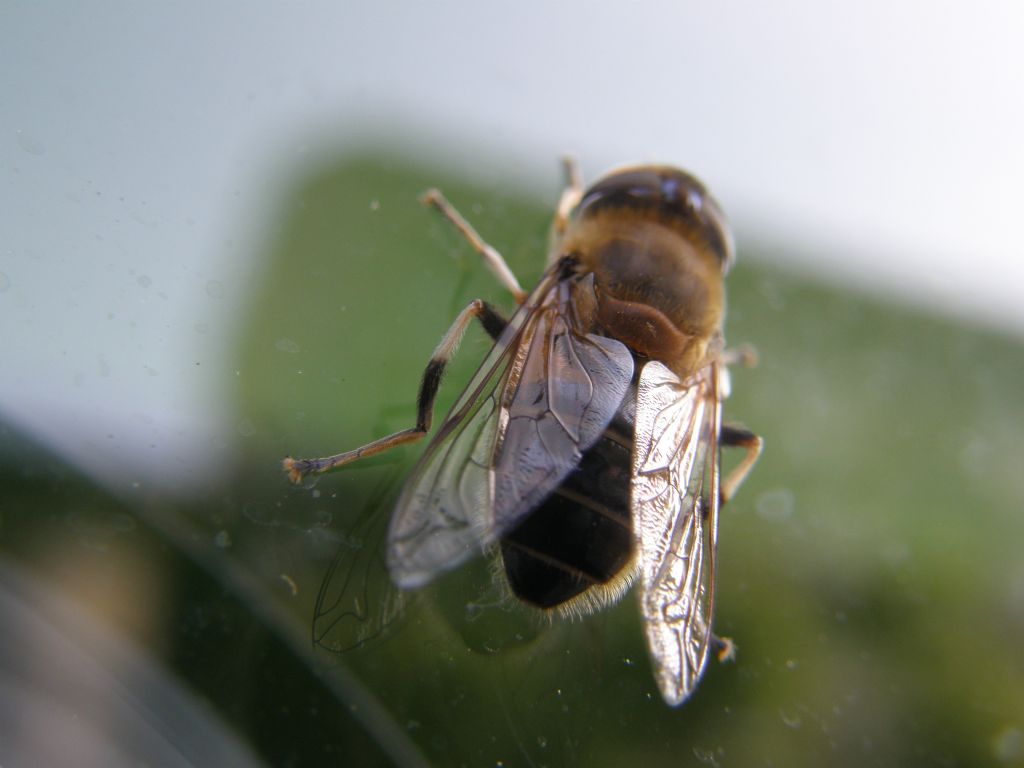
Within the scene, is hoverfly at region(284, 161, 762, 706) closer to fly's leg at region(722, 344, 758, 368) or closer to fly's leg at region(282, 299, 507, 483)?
fly's leg at region(282, 299, 507, 483)

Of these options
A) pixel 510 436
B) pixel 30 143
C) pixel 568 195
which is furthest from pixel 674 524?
pixel 30 143

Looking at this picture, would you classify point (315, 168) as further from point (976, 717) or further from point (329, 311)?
point (976, 717)

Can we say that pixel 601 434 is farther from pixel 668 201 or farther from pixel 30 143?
pixel 30 143

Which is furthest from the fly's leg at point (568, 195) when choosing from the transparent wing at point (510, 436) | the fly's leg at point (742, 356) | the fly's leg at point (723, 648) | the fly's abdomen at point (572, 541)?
the fly's leg at point (723, 648)

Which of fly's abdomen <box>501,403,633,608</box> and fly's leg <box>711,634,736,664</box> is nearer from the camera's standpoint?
fly's abdomen <box>501,403,633,608</box>

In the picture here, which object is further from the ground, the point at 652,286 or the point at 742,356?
the point at 652,286

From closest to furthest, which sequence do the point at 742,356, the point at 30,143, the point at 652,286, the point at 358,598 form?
the point at 358,598 < the point at 30,143 < the point at 652,286 < the point at 742,356

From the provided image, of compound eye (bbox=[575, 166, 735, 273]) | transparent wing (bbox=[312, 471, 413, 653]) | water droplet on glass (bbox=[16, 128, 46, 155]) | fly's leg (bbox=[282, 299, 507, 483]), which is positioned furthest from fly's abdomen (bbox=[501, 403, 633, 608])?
water droplet on glass (bbox=[16, 128, 46, 155])
